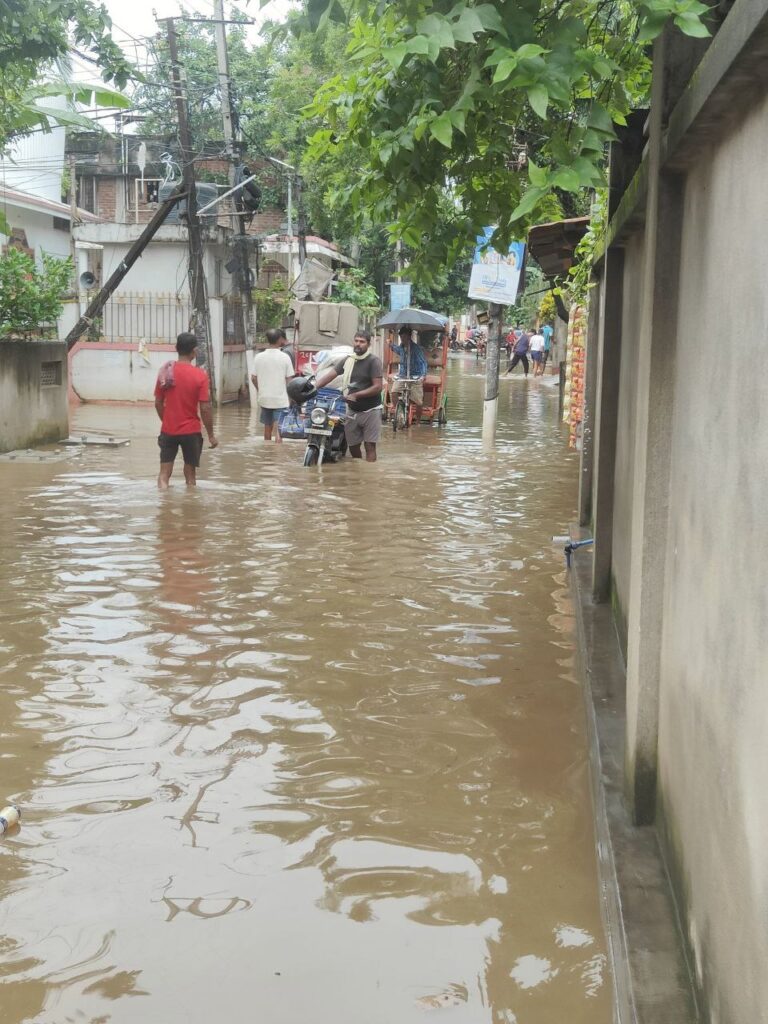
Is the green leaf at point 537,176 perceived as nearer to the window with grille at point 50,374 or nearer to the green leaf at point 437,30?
the green leaf at point 437,30

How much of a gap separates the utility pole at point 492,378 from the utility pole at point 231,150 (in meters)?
9.55

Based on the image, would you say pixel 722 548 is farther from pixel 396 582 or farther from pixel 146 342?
pixel 146 342

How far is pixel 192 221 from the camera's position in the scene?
84.1 ft

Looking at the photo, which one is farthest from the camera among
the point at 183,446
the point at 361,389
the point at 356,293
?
the point at 356,293

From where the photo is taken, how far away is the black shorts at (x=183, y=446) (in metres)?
12.5

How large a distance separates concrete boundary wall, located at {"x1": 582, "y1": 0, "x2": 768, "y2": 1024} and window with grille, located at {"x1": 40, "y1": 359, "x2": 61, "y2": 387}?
13.2 m

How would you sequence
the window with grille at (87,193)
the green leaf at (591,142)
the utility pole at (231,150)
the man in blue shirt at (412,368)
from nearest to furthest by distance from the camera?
the green leaf at (591,142)
the man in blue shirt at (412,368)
the utility pole at (231,150)
the window with grille at (87,193)

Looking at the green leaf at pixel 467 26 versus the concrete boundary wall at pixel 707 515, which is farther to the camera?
the green leaf at pixel 467 26

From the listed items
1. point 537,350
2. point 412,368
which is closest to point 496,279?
point 412,368

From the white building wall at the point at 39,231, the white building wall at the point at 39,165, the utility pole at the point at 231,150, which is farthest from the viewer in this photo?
the white building wall at the point at 39,165

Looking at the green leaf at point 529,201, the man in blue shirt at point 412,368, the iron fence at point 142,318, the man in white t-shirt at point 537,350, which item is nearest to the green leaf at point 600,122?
the green leaf at point 529,201

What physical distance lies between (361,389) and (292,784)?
1064 centimetres

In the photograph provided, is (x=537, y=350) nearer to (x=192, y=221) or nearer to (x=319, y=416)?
(x=192, y=221)

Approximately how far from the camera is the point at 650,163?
4.27 m
